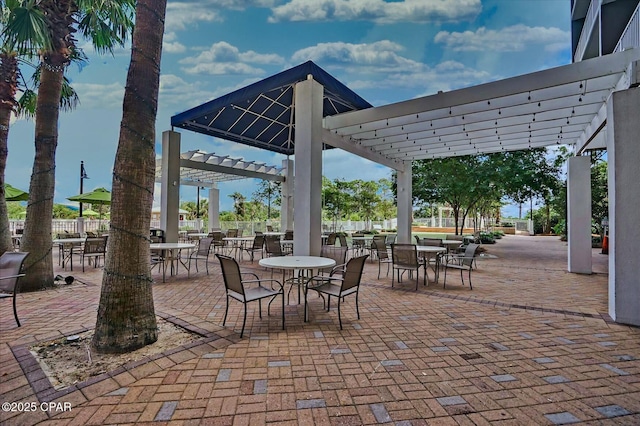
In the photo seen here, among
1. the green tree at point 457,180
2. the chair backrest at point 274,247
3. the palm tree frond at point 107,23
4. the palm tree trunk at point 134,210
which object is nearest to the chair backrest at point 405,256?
the chair backrest at point 274,247

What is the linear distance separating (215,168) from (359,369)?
34.3ft

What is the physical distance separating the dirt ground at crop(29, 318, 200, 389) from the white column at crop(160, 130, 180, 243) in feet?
19.9

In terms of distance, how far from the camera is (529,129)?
24.3 ft

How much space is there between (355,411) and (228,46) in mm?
50190

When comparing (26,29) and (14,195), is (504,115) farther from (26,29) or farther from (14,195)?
(14,195)

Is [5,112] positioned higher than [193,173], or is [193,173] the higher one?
[193,173]

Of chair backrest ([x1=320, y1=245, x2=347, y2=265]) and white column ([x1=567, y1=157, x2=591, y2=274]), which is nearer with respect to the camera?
chair backrest ([x1=320, y1=245, x2=347, y2=265])

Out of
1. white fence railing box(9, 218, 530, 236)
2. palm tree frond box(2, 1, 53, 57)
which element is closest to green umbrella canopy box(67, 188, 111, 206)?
white fence railing box(9, 218, 530, 236)

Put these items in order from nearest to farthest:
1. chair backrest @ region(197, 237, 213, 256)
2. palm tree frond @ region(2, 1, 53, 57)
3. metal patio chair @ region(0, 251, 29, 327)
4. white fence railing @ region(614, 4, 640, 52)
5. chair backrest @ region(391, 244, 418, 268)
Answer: metal patio chair @ region(0, 251, 29, 327), palm tree frond @ region(2, 1, 53, 57), chair backrest @ region(391, 244, 418, 268), white fence railing @ region(614, 4, 640, 52), chair backrest @ region(197, 237, 213, 256)

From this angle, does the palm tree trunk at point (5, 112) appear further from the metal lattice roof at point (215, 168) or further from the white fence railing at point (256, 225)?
the metal lattice roof at point (215, 168)

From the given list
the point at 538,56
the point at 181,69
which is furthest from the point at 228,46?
the point at 538,56

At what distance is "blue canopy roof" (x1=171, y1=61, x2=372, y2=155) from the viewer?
20.1ft

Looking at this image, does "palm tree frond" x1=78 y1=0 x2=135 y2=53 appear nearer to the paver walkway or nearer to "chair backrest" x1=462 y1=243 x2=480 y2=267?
the paver walkway

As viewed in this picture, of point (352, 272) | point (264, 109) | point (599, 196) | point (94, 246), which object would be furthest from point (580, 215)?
point (94, 246)
